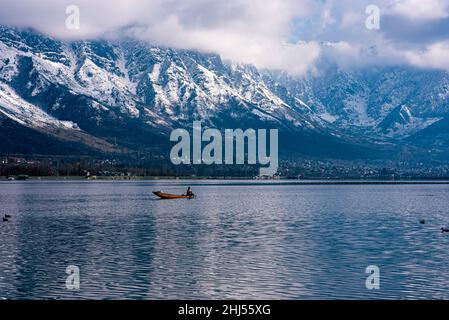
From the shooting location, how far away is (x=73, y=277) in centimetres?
6844

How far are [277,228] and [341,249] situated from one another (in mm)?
29280

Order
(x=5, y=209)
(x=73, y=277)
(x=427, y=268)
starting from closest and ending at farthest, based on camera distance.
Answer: (x=73, y=277) < (x=427, y=268) < (x=5, y=209)

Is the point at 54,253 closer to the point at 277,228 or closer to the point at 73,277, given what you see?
the point at 73,277

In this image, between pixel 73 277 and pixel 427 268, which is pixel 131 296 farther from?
pixel 427 268

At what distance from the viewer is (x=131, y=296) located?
198 ft
